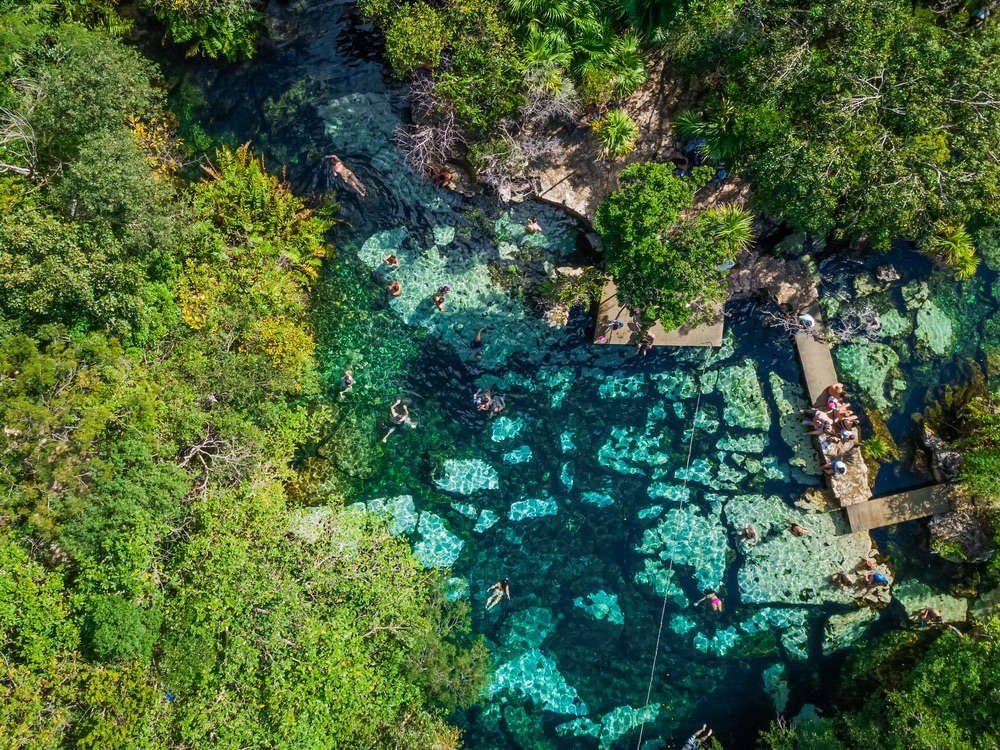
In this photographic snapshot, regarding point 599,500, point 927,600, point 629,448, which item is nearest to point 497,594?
point 599,500

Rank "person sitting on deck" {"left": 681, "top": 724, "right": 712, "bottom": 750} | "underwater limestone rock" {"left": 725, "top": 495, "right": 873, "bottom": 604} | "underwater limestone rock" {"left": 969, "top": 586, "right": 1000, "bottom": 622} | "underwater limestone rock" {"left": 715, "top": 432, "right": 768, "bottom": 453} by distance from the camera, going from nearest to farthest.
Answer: "underwater limestone rock" {"left": 969, "top": 586, "right": 1000, "bottom": 622} < "person sitting on deck" {"left": 681, "top": 724, "right": 712, "bottom": 750} < "underwater limestone rock" {"left": 725, "top": 495, "right": 873, "bottom": 604} < "underwater limestone rock" {"left": 715, "top": 432, "right": 768, "bottom": 453}

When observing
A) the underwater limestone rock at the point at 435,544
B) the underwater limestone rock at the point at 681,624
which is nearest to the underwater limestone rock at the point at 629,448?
the underwater limestone rock at the point at 681,624

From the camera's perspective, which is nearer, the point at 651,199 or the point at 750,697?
the point at 651,199

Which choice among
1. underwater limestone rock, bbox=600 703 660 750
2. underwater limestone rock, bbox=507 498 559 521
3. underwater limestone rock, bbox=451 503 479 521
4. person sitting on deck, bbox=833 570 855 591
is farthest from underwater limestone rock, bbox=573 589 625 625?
person sitting on deck, bbox=833 570 855 591

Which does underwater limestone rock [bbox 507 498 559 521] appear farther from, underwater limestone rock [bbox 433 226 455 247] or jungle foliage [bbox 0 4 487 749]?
underwater limestone rock [bbox 433 226 455 247]

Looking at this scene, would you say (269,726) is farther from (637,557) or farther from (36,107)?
(36,107)

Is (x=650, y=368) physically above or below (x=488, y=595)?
above

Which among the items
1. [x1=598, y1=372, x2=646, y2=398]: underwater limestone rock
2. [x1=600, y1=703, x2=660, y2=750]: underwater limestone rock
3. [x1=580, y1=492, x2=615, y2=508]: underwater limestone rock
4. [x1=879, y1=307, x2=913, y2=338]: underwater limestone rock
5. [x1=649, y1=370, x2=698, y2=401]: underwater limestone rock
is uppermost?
[x1=879, y1=307, x2=913, y2=338]: underwater limestone rock

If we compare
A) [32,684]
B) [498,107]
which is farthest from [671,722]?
[498,107]
